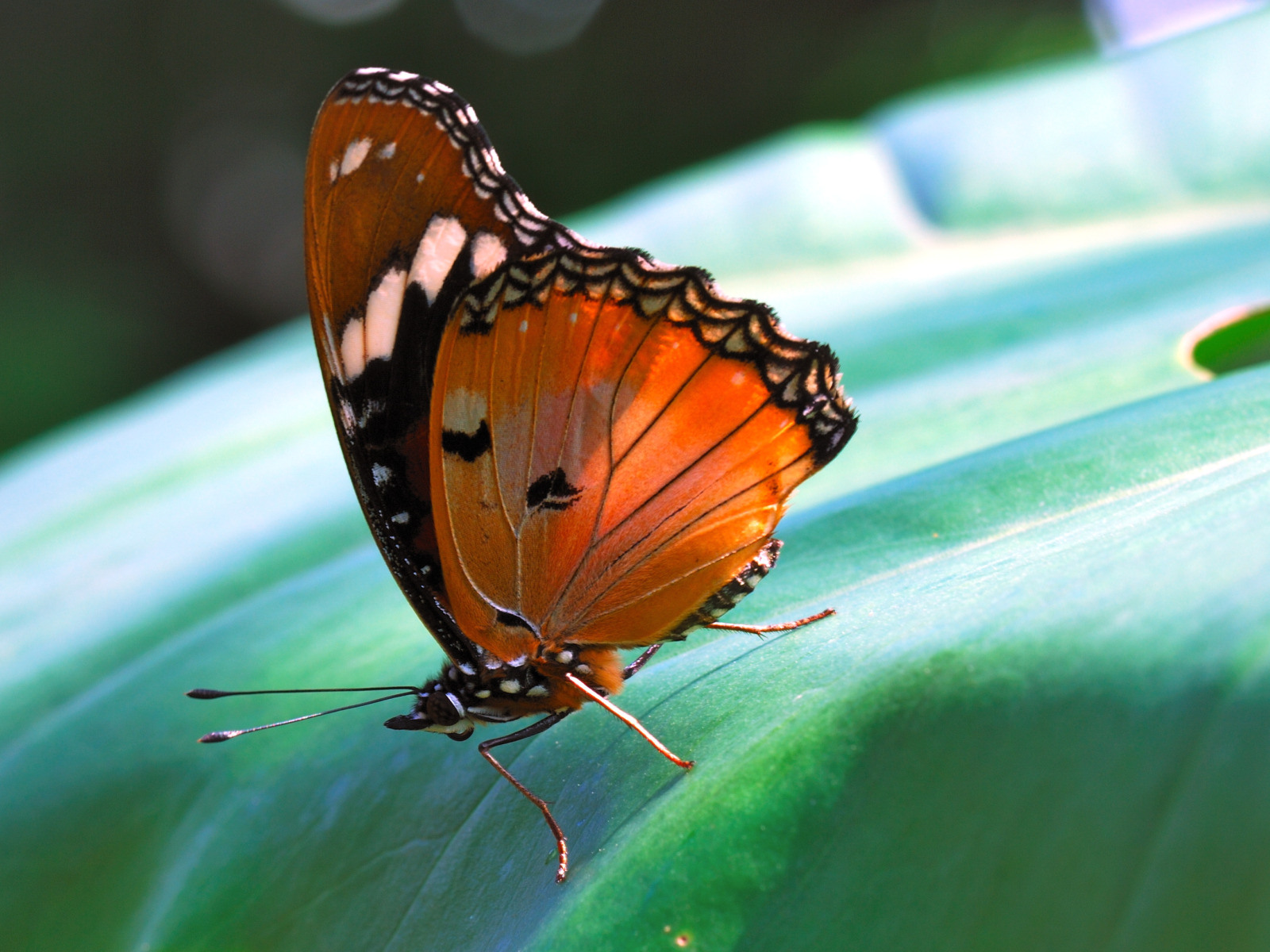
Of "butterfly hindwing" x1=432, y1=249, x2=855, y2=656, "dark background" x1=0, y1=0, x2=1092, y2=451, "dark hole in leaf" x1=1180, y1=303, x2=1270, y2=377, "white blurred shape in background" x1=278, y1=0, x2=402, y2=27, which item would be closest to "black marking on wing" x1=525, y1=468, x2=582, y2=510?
"butterfly hindwing" x1=432, y1=249, x2=855, y2=656

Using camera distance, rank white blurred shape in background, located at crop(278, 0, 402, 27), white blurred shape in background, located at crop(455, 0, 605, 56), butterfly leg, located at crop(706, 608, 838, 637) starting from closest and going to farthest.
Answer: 1. butterfly leg, located at crop(706, 608, 838, 637)
2. white blurred shape in background, located at crop(455, 0, 605, 56)
3. white blurred shape in background, located at crop(278, 0, 402, 27)

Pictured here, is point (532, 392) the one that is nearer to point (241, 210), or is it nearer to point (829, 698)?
point (829, 698)

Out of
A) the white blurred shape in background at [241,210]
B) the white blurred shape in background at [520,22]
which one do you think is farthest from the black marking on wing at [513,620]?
the white blurred shape in background at [241,210]

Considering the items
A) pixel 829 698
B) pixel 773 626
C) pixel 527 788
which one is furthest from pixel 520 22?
pixel 829 698

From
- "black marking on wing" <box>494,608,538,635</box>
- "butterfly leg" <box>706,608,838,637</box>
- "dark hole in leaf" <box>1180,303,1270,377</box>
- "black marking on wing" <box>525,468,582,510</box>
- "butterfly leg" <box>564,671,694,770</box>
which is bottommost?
"dark hole in leaf" <box>1180,303,1270,377</box>

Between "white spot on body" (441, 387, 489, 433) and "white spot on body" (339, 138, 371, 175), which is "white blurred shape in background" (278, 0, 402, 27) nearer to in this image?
"white spot on body" (339, 138, 371, 175)
